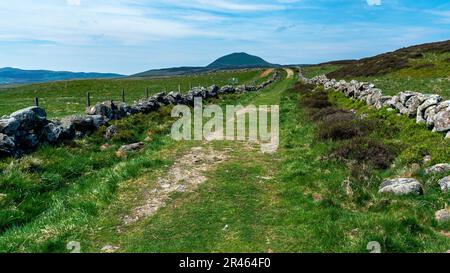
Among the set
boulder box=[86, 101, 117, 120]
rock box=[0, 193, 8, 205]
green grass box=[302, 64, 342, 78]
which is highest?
green grass box=[302, 64, 342, 78]

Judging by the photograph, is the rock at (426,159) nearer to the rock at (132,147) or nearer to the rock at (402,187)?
the rock at (402,187)

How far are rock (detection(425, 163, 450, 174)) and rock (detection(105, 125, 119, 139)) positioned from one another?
1333 centimetres

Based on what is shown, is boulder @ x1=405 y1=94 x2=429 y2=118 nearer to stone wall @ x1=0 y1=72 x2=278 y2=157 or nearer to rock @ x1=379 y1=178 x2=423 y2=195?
rock @ x1=379 y1=178 x2=423 y2=195

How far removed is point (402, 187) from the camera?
32.7ft

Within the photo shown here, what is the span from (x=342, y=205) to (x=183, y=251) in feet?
14.2

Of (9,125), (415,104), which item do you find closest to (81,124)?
(9,125)

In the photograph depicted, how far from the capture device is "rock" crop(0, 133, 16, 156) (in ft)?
43.5

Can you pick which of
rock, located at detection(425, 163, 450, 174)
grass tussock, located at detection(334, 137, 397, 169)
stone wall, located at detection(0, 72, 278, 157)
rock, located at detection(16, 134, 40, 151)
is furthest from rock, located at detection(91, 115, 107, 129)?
rock, located at detection(425, 163, 450, 174)

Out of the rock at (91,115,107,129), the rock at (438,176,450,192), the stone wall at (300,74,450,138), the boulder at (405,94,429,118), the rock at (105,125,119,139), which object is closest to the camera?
the rock at (438,176,450,192)

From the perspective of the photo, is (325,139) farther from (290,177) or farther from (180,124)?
(180,124)

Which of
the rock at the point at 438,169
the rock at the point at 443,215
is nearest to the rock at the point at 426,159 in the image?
the rock at the point at 438,169

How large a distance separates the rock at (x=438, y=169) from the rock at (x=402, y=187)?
3.14ft
